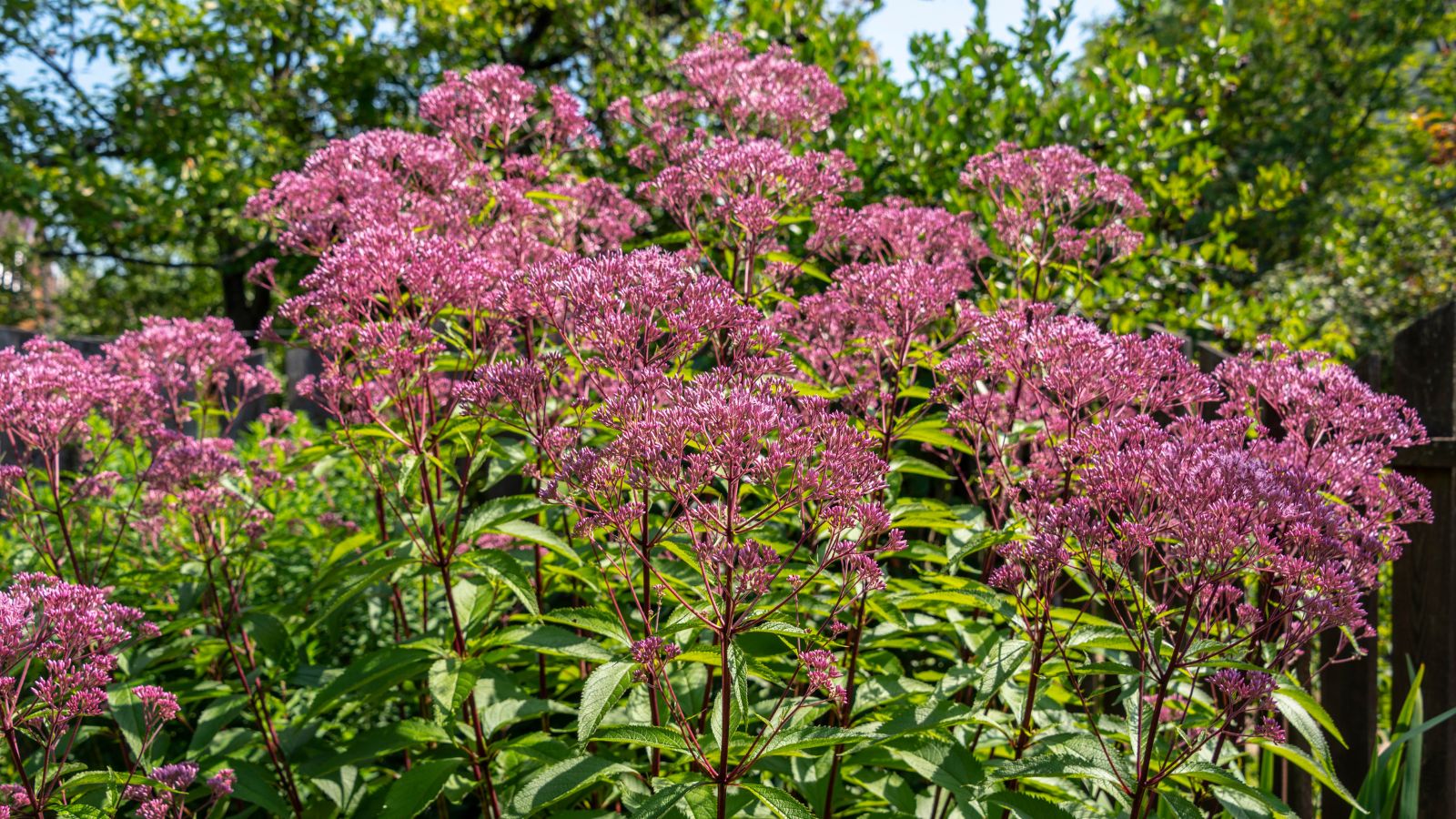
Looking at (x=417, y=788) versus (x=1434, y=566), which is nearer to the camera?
(x=417, y=788)

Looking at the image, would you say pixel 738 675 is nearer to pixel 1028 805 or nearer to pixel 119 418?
pixel 1028 805

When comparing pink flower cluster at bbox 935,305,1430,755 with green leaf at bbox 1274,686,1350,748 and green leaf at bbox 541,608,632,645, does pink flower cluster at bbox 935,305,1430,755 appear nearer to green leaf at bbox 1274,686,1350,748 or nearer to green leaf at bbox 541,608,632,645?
green leaf at bbox 1274,686,1350,748

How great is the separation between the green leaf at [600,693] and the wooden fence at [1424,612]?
9.44 ft

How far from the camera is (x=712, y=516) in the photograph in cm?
220

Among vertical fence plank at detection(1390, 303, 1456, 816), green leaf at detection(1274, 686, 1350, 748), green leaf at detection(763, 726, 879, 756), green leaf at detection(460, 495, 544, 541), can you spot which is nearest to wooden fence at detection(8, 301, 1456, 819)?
vertical fence plank at detection(1390, 303, 1456, 816)

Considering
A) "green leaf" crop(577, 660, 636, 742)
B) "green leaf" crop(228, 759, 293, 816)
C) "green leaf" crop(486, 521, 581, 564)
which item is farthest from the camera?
"green leaf" crop(228, 759, 293, 816)

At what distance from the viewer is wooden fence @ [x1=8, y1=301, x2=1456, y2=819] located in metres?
3.92

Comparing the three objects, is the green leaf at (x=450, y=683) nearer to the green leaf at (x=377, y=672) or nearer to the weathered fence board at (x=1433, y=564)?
the green leaf at (x=377, y=672)

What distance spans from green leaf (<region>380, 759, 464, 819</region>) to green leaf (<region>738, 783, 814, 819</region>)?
38.9 inches

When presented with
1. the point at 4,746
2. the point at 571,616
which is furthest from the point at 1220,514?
the point at 4,746

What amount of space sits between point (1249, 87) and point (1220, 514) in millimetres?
9627

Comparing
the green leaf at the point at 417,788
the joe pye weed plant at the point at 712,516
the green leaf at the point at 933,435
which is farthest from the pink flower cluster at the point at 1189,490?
the green leaf at the point at 417,788

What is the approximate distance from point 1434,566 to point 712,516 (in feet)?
10.9

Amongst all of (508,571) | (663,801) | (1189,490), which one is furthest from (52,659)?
(1189,490)
